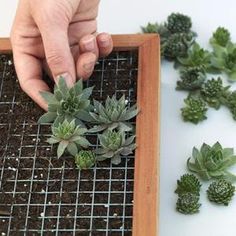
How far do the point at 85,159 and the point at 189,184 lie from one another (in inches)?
7.8

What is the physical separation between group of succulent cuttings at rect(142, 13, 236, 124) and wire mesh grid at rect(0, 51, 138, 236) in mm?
153

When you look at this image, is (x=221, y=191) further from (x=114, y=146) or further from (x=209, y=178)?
(x=114, y=146)

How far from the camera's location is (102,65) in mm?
1270

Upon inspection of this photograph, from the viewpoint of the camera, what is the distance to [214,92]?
52.0 inches

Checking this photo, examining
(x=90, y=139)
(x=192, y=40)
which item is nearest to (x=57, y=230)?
(x=90, y=139)

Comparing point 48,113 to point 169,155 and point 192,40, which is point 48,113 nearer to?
point 169,155

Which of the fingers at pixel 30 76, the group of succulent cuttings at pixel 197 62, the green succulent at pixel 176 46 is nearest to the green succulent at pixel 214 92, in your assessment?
the group of succulent cuttings at pixel 197 62

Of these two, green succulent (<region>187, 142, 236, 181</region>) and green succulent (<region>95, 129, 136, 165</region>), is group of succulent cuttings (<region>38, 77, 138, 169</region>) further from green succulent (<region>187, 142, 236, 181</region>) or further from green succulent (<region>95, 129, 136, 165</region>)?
green succulent (<region>187, 142, 236, 181</region>)

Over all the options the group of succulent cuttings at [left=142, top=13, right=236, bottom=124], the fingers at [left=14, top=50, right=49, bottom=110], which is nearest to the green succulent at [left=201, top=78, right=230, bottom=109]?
the group of succulent cuttings at [left=142, top=13, right=236, bottom=124]

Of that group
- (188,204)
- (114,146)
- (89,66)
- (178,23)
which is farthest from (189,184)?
(178,23)

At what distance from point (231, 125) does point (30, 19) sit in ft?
1.40

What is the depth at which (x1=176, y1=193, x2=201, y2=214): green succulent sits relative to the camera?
3.86 feet

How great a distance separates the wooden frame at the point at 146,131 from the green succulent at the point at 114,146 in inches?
0.7

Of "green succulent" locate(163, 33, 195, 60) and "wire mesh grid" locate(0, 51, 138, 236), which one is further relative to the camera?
"green succulent" locate(163, 33, 195, 60)
